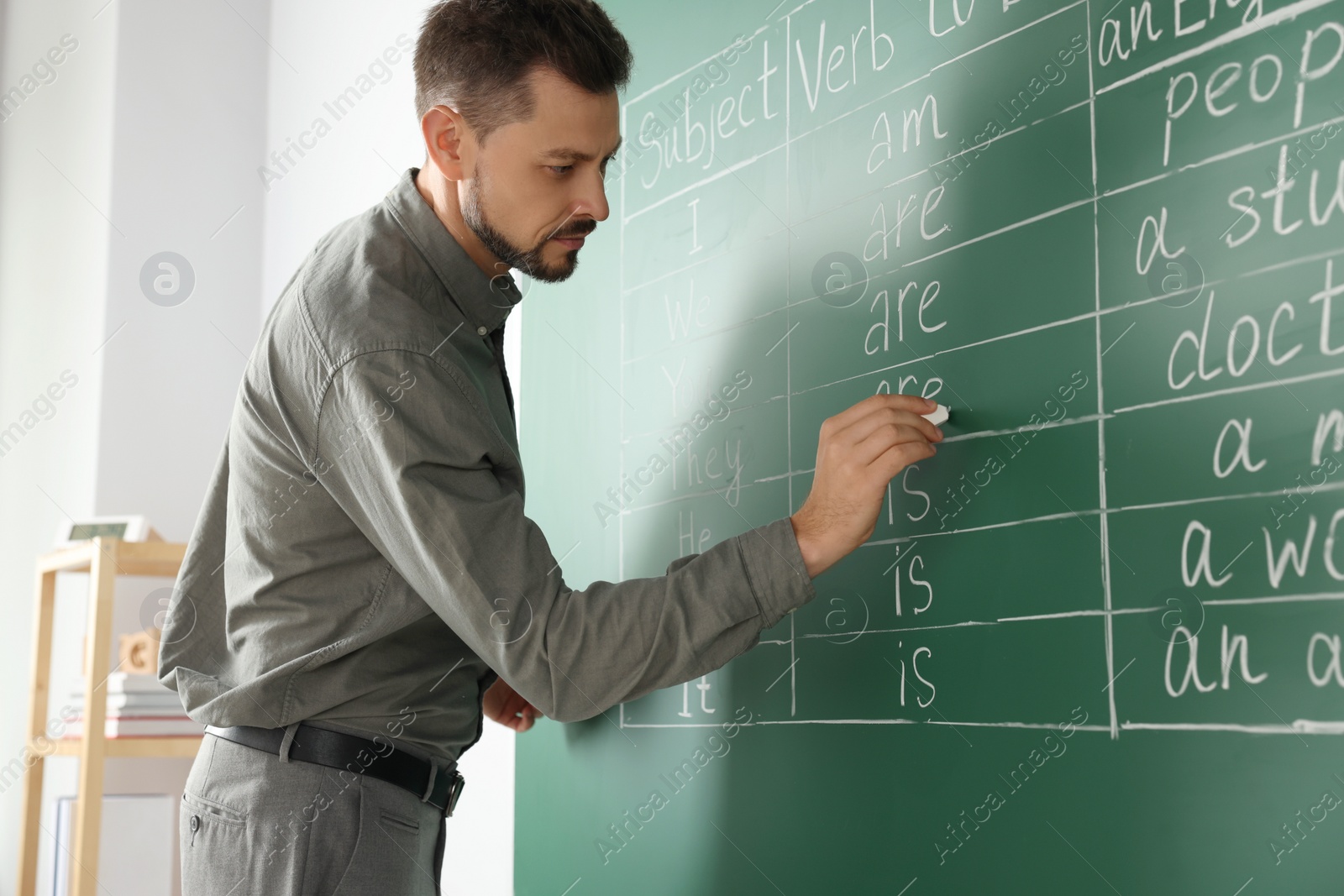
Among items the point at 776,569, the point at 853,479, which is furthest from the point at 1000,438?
the point at 776,569

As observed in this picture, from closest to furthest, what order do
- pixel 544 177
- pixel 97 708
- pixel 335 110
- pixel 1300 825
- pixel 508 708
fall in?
pixel 1300 825 → pixel 544 177 → pixel 508 708 → pixel 97 708 → pixel 335 110

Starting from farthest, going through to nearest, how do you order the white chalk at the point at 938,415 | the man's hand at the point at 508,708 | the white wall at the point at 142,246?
the white wall at the point at 142,246, the man's hand at the point at 508,708, the white chalk at the point at 938,415

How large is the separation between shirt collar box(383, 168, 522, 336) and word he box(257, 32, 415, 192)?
4.37 ft

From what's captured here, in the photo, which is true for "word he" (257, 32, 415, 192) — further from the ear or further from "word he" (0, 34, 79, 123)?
Answer: the ear

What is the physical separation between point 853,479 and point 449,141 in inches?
24.8

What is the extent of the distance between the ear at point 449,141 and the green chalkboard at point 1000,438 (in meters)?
0.37

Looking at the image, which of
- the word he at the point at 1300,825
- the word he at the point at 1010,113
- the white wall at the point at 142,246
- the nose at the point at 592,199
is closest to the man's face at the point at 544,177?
the nose at the point at 592,199

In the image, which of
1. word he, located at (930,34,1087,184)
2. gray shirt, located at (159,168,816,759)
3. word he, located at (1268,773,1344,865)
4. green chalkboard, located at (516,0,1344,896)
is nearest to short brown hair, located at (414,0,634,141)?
gray shirt, located at (159,168,816,759)

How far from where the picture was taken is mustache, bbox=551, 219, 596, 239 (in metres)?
1.36

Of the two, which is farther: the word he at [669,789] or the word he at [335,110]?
the word he at [335,110]

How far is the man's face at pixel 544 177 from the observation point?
4.30 feet

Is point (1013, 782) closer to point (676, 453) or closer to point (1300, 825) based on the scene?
point (1300, 825)

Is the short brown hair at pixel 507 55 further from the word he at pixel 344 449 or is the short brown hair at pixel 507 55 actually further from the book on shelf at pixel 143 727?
the book on shelf at pixel 143 727

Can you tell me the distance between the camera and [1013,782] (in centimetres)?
109
